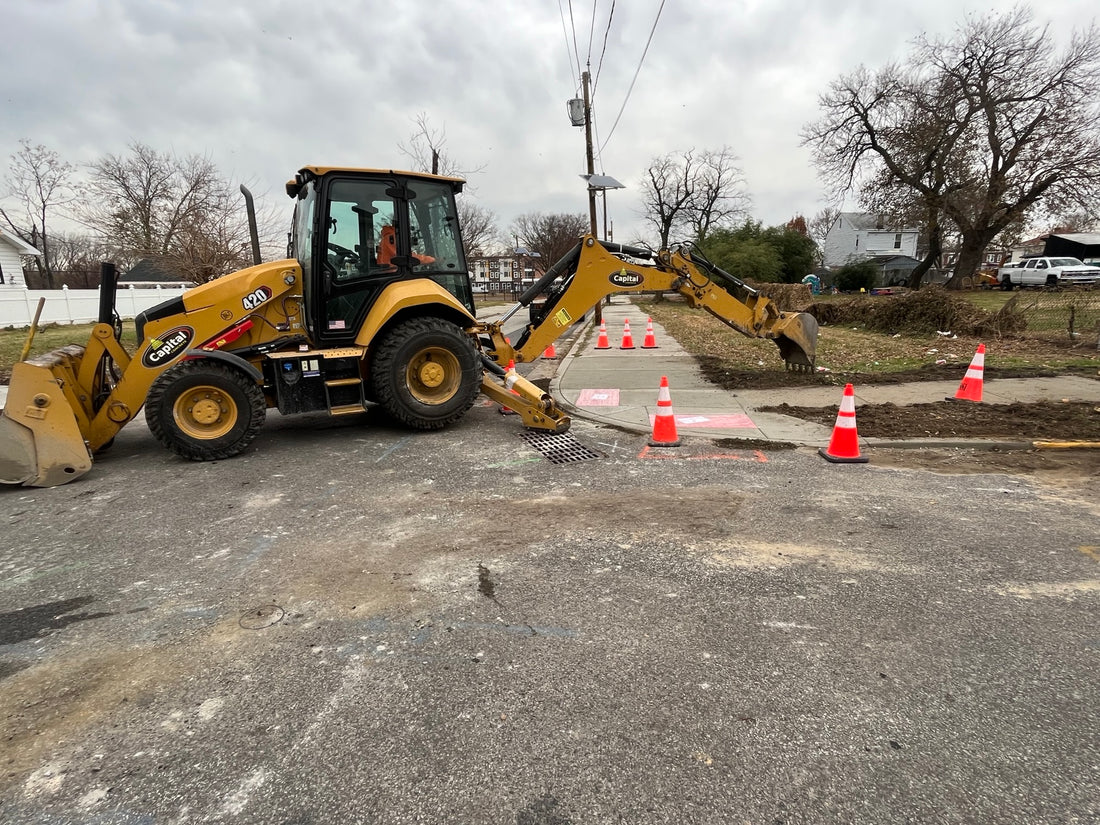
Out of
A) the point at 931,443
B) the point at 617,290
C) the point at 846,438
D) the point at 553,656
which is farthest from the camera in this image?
the point at 617,290

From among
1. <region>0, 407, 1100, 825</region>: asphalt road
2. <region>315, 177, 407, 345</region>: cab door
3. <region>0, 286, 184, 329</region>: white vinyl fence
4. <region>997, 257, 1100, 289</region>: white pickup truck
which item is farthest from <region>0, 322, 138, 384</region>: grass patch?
<region>997, 257, 1100, 289</region>: white pickup truck

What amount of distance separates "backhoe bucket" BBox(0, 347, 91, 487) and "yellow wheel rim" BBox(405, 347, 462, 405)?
3073mm

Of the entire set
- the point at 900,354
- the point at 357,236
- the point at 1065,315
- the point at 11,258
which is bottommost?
the point at 900,354

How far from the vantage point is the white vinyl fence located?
2345cm

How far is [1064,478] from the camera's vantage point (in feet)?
17.2

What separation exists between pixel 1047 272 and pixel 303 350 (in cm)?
4368

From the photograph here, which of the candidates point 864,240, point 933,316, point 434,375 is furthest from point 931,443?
point 864,240

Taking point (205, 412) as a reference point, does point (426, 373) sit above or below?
above

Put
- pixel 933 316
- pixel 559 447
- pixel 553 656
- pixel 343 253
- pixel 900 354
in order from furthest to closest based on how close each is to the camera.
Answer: pixel 933 316 → pixel 900 354 → pixel 343 253 → pixel 559 447 → pixel 553 656

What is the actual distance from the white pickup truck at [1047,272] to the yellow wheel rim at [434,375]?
120 feet

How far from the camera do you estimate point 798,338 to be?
9422 mm

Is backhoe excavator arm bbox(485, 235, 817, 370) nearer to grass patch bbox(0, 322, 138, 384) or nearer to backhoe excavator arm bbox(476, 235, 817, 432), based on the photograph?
backhoe excavator arm bbox(476, 235, 817, 432)

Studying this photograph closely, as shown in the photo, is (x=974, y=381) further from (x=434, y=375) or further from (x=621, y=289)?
(x=434, y=375)

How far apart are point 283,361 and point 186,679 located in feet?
13.3
